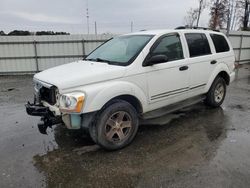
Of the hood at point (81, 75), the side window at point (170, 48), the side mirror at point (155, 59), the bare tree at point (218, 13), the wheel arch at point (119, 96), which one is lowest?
the wheel arch at point (119, 96)

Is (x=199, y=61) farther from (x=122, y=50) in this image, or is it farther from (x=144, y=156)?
(x=144, y=156)

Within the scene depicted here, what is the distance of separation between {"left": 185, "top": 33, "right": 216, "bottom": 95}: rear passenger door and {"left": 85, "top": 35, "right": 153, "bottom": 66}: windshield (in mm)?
1133

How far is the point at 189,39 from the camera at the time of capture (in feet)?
17.2

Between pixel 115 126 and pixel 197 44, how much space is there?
9.14 ft

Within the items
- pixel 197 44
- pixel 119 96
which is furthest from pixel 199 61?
pixel 119 96

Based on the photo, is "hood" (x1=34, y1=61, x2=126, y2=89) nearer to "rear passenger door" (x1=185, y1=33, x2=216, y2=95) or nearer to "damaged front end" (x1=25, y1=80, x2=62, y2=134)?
"damaged front end" (x1=25, y1=80, x2=62, y2=134)

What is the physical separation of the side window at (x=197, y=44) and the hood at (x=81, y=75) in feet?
6.30

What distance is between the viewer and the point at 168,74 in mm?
4656

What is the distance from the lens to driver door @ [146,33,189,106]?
445 centimetres

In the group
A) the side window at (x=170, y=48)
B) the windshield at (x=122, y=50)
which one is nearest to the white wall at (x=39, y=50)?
the windshield at (x=122, y=50)

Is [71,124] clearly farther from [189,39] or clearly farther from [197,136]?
[189,39]

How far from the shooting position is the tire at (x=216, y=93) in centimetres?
595

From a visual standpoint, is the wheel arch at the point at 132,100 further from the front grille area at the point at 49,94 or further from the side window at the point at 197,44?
the side window at the point at 197,44

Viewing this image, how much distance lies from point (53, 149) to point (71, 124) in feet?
2.67
